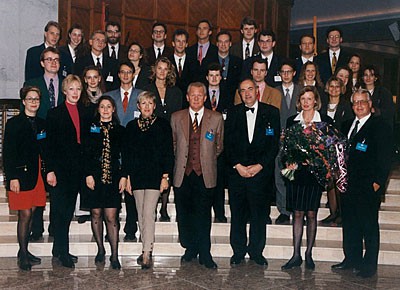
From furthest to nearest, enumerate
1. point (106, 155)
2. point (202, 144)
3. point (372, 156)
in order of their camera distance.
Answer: point (202, 144)
point (106, 155)
point (372, 156)

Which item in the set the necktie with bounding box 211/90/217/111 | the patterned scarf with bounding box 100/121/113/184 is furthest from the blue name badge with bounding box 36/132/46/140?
the necktie with bounding box 211/90/217/111

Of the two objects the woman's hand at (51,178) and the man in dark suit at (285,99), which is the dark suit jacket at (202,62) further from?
the woman's hand at (51,178)

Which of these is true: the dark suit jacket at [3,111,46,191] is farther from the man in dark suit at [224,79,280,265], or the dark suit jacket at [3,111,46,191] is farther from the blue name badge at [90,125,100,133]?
the man in dark suit at [224,79,280,265]

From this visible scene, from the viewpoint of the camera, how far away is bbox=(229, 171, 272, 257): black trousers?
18.8 feet

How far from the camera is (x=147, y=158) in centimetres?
553

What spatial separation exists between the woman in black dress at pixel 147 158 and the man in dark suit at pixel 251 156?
0.66m

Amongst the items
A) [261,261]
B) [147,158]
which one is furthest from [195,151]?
[261,261]

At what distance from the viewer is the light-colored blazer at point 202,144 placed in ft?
18.5

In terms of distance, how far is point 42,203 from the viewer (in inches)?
224

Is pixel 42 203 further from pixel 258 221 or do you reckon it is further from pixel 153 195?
pixel 258 221

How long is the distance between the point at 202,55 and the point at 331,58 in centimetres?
163

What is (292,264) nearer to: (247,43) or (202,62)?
(202,62)

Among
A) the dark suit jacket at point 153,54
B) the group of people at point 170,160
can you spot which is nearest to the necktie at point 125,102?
the group of people at point 170,160

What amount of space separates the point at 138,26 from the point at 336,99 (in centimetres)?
618
